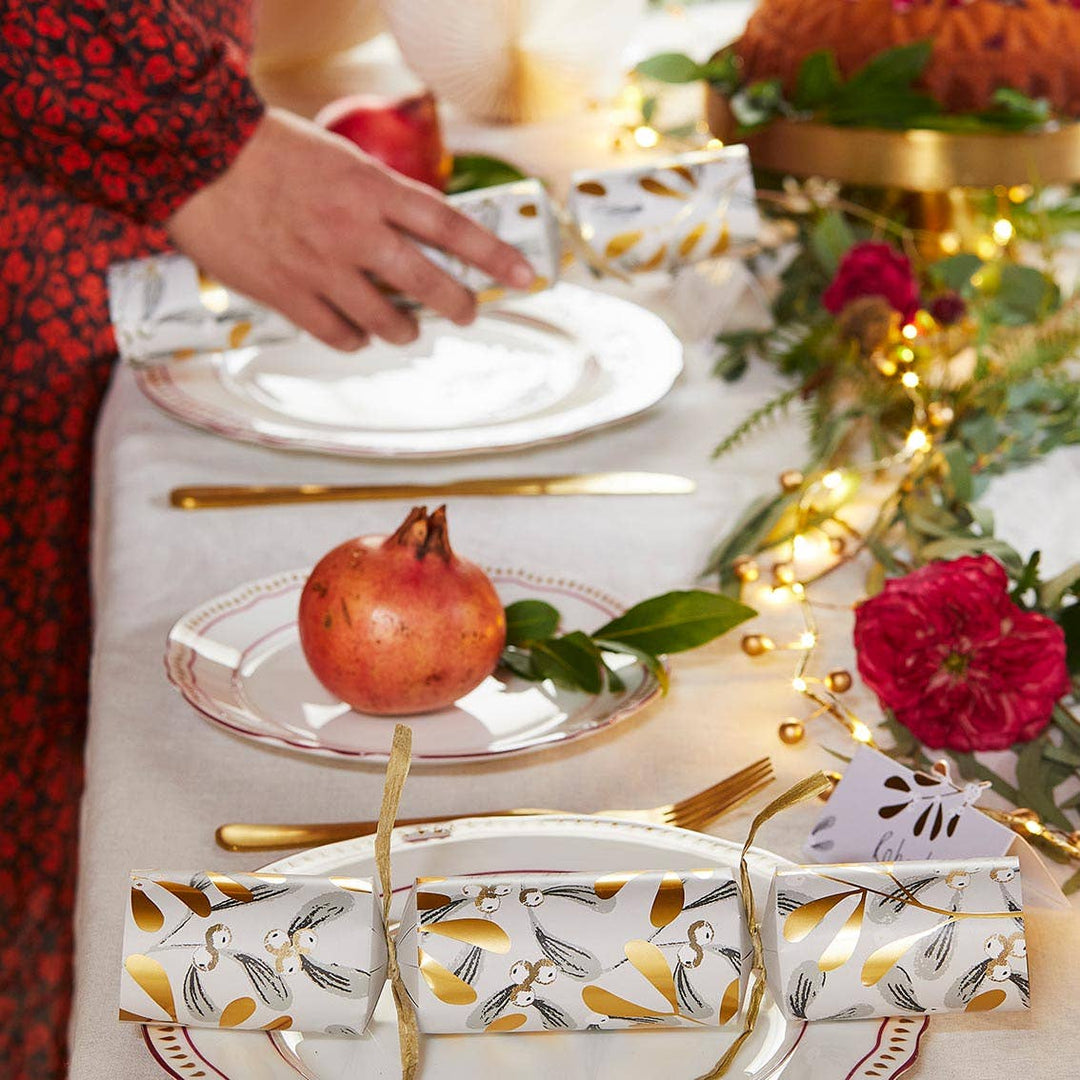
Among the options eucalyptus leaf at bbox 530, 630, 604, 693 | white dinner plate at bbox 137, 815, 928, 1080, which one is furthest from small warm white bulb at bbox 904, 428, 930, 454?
white dinner plate at bbox 137, 815, 928, 1080

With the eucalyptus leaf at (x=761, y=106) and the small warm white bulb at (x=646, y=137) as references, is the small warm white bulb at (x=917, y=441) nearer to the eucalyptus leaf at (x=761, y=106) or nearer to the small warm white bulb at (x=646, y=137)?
the eucalyptus leaf at (x=761, y=106)

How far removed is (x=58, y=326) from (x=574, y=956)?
824 mm

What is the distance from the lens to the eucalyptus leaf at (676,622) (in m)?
0.65

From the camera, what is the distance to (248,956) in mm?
427

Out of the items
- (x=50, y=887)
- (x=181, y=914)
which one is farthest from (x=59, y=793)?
(x=181, y=914)

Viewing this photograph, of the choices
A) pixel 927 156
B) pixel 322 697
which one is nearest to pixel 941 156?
pixel 927 156

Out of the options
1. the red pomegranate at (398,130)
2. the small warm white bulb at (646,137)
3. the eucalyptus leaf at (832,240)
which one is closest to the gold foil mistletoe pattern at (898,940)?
the eucalyptus leaf at (832,240)

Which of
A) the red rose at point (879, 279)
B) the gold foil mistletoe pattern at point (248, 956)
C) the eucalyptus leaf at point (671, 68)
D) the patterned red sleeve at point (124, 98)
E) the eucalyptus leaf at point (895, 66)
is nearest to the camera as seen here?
the gold foil mistletoe pattern at point (248, 956)

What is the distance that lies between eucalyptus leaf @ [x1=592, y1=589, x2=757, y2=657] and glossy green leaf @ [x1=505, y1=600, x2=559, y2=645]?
0.02 m

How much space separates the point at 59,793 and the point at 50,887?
0.22ft

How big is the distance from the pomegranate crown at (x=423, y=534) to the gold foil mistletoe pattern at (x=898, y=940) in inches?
9.1

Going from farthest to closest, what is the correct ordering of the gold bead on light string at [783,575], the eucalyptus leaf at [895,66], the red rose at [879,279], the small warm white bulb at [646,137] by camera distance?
the small warm white bulb at [646,137] < the eucalyptus leaf at [895,66] < the red rose at [879,279] < the gold bead on light string at [783,575]

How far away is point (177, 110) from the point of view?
0.88m

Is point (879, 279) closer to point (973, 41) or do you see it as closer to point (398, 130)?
point (973, 41)
